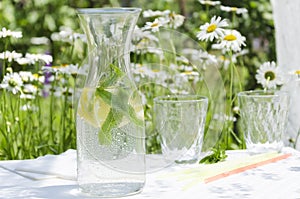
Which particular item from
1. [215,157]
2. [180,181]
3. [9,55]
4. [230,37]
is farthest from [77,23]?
[180,181]

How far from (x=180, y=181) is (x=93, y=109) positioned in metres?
0.24

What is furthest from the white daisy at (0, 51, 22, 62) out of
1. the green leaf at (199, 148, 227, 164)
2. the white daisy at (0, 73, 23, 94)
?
the green leaf at (199, 148, 227, 164)

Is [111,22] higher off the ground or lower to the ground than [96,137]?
higher

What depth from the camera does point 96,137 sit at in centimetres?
138

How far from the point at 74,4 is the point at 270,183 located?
2931 millimetres

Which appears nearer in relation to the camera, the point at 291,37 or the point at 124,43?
the point at 124,43

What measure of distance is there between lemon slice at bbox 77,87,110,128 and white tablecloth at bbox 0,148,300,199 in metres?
0.14

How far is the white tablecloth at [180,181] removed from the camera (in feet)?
4.50

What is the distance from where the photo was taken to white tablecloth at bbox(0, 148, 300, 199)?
137 cm

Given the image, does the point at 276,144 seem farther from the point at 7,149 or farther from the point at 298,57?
the point at 7,149

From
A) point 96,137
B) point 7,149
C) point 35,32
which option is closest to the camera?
point 96,137

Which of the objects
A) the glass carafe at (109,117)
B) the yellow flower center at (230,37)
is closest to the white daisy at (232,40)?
the yellow flower center at (230,37)

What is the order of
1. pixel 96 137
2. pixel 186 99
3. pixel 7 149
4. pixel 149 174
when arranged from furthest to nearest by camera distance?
pixel 7 149 → pixel 186 99 → pixel 149 174 → pixel 96 137

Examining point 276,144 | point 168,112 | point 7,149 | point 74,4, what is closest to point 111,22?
point 168,112
